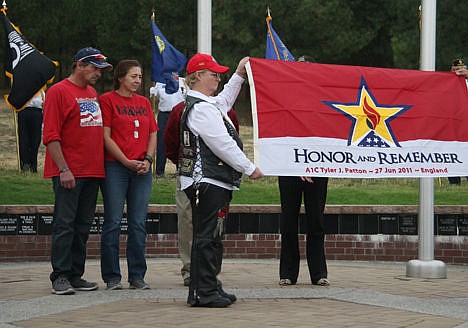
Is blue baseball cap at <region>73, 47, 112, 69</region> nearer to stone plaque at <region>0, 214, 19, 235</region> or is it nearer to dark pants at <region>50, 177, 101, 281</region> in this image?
dark pants at <region>50, 177, 101, 281</region>

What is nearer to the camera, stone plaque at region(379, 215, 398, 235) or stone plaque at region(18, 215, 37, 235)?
stone plaque at region(18, 215, 37, 235)

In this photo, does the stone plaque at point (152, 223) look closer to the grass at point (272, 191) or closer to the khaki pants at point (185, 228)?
the grass at point (272, 191)

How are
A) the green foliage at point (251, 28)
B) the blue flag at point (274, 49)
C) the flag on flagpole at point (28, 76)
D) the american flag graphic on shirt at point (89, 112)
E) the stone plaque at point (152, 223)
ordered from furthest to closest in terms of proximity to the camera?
the green foliage at point (251, 28) → the flag on flagpole at point (28, 76) → the blue flag at point (274, 49) → the stone plaque at point (152, 223) → the american flag graphic on shirt at point (89, 112)

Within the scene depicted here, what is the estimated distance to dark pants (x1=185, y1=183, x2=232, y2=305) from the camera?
7918mm

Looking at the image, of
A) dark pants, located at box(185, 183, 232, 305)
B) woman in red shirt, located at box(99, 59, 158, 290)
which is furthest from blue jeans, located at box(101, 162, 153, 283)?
dark pants, located at box(185, 183, 232, 305)

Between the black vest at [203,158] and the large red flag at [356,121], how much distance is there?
0.77 meters

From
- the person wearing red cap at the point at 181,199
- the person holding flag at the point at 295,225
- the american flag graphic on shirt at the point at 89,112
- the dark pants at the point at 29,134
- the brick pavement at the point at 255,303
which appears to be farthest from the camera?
the dark pants at the point at 29,134

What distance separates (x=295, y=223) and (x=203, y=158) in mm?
1917

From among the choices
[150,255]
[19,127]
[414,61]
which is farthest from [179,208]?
[414,61]

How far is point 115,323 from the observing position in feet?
23.7

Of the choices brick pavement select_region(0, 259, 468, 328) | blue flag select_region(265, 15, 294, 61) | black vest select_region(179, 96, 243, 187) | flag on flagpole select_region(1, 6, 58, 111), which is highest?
blue flag select_region(265, 15, 294, 61)

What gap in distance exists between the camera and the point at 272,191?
14.8 metres

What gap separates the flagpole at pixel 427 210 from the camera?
33.9 feet

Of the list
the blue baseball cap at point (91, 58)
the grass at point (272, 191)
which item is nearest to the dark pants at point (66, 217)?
the blue baseball cap at point (91, 58)
